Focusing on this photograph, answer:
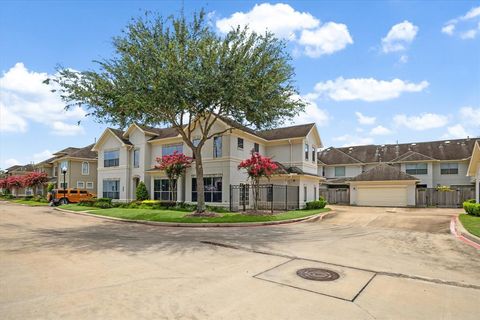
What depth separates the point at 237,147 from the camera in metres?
26.8

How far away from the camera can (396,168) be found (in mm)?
37750

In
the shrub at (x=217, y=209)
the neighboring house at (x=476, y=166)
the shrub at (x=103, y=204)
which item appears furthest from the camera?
the shrub at (x=103, y=204)

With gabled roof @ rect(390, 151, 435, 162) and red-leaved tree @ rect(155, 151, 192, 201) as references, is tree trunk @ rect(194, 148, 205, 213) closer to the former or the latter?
red-leaved tree @ rect(155, 151, 192, 201)

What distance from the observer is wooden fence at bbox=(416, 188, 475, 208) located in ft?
103

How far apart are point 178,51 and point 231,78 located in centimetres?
312

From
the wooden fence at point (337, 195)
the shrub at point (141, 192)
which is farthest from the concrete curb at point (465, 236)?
the shrub at point (141, 192)

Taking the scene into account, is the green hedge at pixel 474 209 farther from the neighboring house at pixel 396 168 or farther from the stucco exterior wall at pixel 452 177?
the stucco exterior wall at pixel 452 177

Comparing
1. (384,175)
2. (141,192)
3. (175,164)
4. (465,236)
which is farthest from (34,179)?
(465,236)

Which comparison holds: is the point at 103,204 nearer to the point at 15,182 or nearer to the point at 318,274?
the point at 318,274

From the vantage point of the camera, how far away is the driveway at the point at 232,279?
5.06m

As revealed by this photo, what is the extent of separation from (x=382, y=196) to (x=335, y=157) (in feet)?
37.8

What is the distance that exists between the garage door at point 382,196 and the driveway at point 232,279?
75.4 feet

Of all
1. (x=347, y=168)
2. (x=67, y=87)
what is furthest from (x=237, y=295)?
(x=347, y=168)

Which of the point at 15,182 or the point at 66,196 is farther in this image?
the point at 15,182
